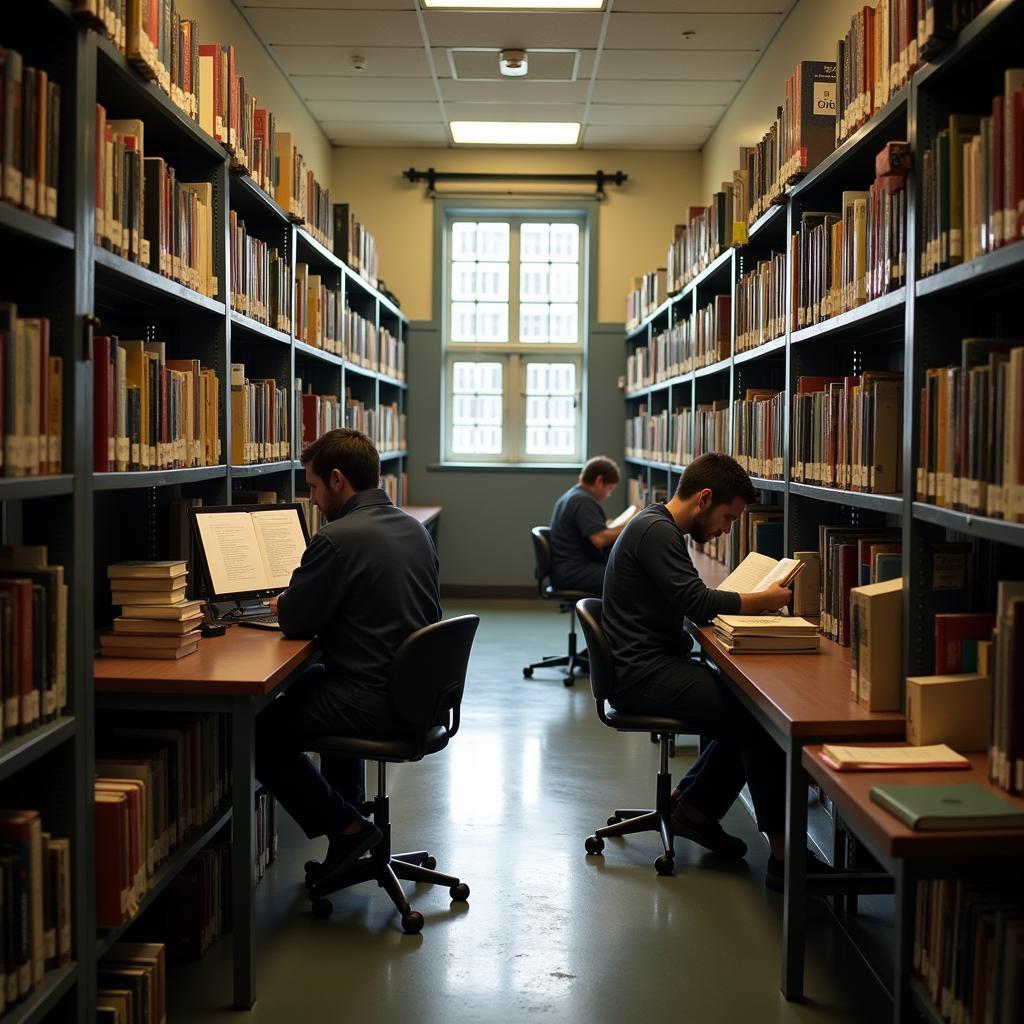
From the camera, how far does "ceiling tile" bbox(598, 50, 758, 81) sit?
6797 millimetres

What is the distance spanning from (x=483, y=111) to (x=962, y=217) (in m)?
6.34

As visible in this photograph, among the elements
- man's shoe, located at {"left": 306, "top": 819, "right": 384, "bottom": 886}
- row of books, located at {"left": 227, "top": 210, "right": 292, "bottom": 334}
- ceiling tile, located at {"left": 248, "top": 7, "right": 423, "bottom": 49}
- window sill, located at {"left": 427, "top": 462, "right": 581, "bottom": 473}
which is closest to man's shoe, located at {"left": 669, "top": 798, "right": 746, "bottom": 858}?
man's shoe, located at {"left": 306, "top": 819, "right": 384, "bottom": 886}

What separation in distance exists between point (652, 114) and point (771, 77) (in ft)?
5.47

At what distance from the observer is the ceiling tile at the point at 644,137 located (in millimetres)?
8430

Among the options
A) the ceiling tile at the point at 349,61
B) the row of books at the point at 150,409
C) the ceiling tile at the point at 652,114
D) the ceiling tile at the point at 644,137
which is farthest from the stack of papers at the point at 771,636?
the ceiling tile at the point at 644,137

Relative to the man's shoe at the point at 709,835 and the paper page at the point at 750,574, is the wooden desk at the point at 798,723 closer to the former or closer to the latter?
the paper page at the point at 750,574

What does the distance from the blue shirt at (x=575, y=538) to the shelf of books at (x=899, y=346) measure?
1129 millimetres

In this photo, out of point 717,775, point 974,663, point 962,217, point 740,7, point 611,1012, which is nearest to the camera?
point 962,217

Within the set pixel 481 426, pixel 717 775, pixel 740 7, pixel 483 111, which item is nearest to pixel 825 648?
pixel 717 775

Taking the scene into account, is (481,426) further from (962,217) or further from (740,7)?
(962,217)

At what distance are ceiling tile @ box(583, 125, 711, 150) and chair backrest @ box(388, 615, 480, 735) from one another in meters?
6.38

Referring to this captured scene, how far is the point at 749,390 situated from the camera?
15.2 ft

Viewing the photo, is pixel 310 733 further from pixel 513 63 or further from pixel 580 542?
pixel 513 63

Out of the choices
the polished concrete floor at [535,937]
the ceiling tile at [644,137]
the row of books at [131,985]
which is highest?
the ceiling tile at [644,137]
